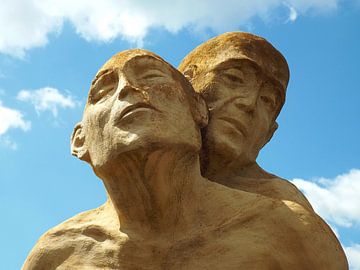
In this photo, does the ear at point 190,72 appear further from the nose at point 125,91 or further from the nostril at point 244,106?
the nose at point 125,91

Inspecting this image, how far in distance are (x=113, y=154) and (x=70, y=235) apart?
0.78 metres

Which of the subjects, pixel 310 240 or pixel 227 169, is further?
pixel 227 169

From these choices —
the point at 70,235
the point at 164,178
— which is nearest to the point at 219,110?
the point at 164,178

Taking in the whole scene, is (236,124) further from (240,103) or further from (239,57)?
(239,57)

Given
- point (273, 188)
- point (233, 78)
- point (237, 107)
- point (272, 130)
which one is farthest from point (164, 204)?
point (272, 130)

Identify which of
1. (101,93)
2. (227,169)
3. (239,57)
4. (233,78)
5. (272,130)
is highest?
(239,57)

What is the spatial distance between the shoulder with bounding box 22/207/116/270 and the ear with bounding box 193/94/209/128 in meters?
0.94

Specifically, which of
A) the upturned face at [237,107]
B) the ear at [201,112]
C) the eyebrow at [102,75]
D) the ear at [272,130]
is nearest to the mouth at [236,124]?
the upturned face at [237,107]

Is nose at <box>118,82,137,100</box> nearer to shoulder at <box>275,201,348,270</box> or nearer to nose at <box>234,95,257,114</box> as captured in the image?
nose at <box>234,95,257,114</box>

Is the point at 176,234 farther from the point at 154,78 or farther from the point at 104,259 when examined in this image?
the point at 154,78

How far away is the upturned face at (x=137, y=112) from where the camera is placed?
17.0 ft

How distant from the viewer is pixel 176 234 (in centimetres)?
542

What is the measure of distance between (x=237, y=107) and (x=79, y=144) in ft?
3.81

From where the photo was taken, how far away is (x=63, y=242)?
5.65 metres
